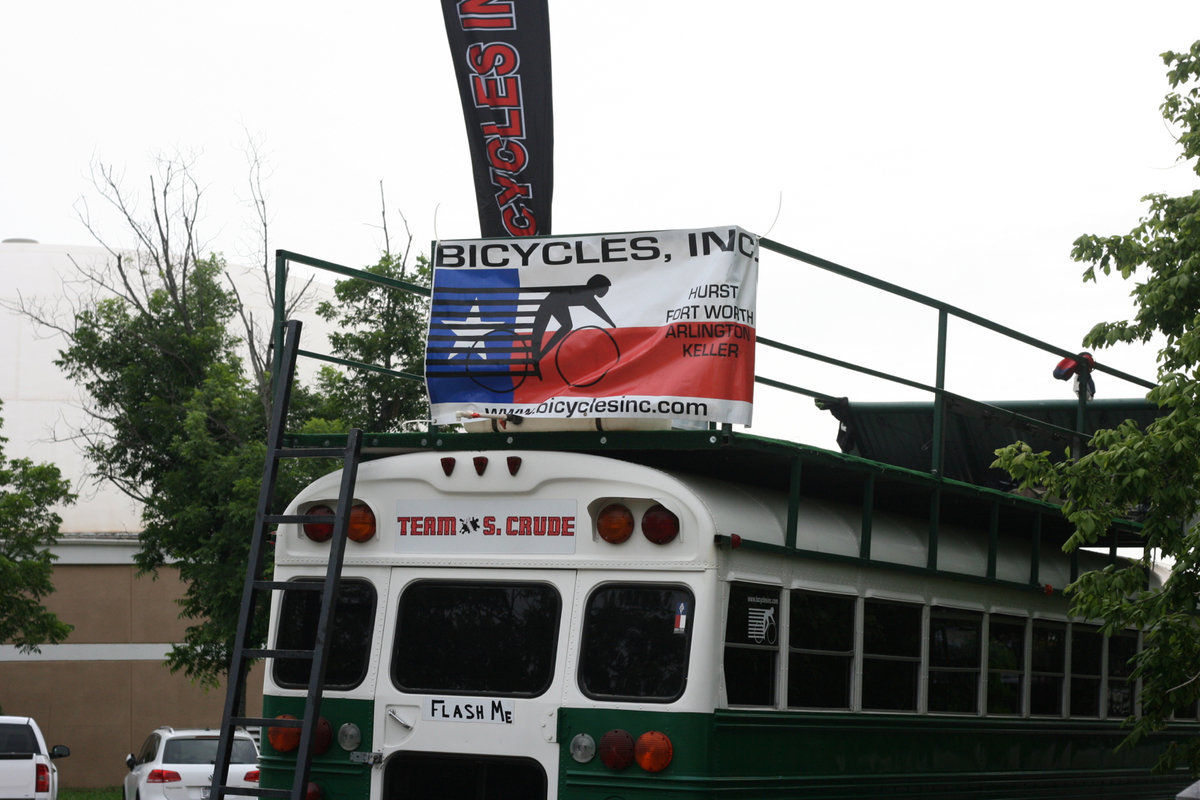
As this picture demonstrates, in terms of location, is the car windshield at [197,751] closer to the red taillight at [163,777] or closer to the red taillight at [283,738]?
the red taillight at [163,777]

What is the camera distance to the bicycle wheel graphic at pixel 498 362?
23.3 feet

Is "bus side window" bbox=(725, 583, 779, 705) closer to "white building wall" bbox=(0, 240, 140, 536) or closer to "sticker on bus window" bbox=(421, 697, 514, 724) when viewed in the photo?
"sticker on bus window" bbox=(421, 697, 514, 724)

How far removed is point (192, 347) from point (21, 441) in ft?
61.4

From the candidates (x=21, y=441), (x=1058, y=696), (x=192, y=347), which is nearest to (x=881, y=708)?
(x=1058, y=696)

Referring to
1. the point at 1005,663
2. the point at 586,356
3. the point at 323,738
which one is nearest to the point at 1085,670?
→ the point at 1005,663

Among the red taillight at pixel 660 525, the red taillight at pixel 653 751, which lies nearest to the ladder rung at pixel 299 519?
the red taillight at pixel 660 525

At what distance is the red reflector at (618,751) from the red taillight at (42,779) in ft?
41.7

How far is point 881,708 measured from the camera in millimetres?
7617

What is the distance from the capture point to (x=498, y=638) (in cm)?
692

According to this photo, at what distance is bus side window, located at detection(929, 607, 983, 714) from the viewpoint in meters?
8.06

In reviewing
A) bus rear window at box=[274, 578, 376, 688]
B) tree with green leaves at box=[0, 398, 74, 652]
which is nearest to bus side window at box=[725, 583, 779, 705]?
bus rear window at box=[274, 578, 376, 688]

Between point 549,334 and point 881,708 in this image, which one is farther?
point 881,708

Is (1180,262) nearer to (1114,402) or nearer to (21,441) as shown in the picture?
(1114,402)

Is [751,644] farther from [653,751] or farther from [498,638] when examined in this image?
[498,638]
